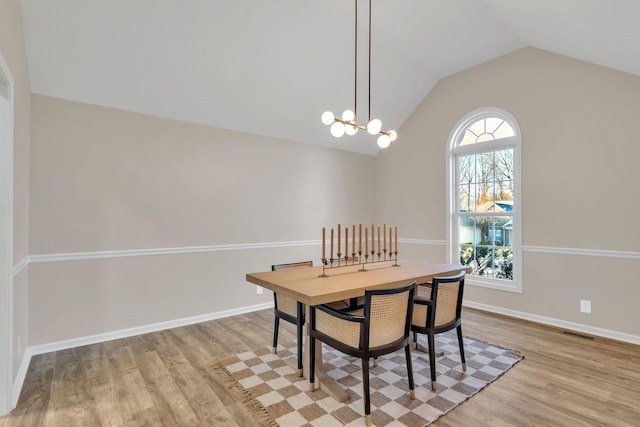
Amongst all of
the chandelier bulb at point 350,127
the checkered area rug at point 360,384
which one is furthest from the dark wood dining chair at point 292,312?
the chandelier bulb at point 350,127

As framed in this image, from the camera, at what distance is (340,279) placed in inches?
98.0

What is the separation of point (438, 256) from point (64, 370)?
438 centimetres

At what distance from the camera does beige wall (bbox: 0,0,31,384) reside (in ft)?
6.84

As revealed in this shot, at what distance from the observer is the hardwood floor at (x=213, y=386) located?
203 cm

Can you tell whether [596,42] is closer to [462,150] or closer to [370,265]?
[462,150]

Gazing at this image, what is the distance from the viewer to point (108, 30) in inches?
107

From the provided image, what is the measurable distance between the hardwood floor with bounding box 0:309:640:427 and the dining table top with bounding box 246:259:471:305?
0.82 metres

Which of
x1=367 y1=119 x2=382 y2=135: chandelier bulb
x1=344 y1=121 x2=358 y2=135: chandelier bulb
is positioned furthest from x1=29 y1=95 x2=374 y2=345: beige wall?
x1=367 y1=119 x2=382 y2=135: chandelier bulb

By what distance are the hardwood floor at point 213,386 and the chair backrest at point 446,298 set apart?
536mm

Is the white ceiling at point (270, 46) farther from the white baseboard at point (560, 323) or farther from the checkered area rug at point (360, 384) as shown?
the checkered area rug at point (360, 384)

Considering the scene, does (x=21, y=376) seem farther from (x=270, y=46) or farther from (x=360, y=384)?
(x=270, y=46)

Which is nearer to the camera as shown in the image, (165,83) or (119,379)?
(119,379)

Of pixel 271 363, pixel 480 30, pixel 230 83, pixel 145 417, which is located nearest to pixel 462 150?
pixel 480 30

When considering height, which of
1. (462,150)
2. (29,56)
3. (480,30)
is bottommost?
(462,150)
